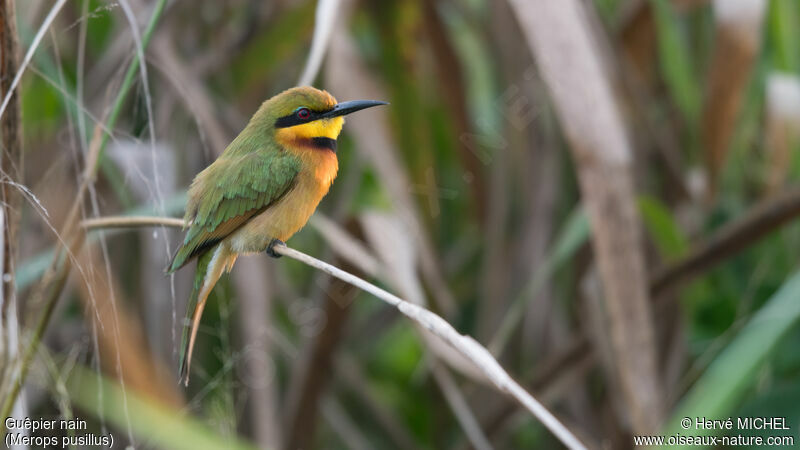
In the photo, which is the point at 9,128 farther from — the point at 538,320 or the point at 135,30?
the point at 538,320

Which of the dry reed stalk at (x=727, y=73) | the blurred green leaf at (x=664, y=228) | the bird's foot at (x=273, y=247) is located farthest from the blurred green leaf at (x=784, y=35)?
the bird's foot at (x=273, y=247)

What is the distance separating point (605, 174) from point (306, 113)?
838 mm

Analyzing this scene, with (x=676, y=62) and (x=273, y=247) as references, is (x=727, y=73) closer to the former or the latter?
(x=676, y=62)

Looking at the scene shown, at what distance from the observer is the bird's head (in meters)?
0.79

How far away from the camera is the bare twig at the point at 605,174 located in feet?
4.85

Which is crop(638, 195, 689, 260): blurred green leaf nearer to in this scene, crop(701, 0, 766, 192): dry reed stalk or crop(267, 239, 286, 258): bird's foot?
crop(701, 0, 766, 192): dry reed stalk

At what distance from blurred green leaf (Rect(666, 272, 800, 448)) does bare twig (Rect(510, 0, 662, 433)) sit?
0.56ft

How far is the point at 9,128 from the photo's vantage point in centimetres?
96

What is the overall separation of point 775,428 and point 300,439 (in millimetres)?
1172

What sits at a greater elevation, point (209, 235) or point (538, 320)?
point (209, 235)

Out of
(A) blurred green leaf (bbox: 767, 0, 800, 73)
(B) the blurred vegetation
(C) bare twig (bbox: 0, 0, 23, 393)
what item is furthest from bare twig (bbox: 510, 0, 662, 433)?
(A) blurred green leaf (bbox: 767, 0, 800, 73)

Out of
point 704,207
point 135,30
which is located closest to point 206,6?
point 135,30

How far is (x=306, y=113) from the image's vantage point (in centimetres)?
83

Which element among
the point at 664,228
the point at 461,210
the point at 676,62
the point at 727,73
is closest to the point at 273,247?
the point at 664,228
